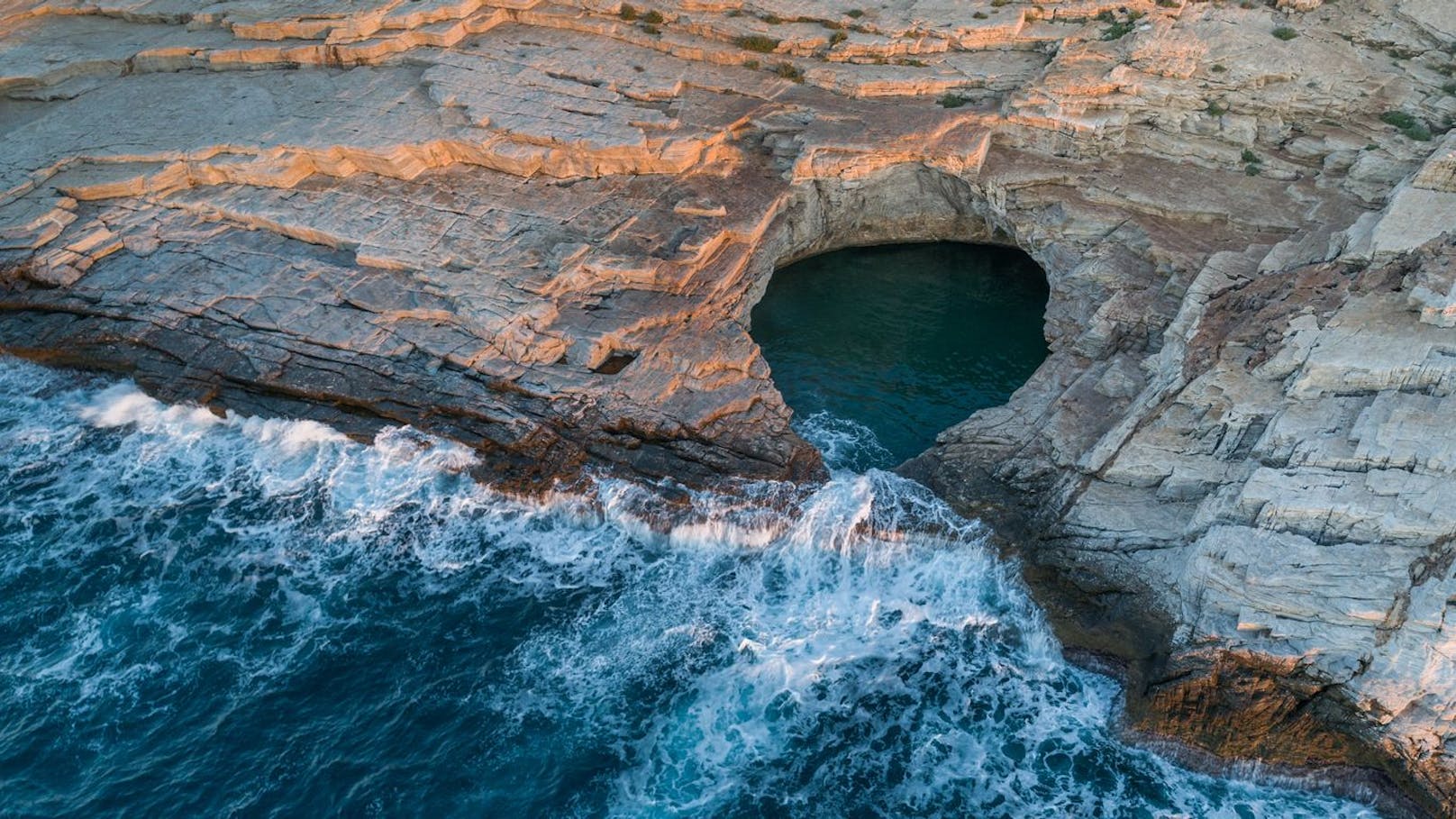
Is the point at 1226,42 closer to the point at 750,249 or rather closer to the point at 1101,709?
the point at 750,249

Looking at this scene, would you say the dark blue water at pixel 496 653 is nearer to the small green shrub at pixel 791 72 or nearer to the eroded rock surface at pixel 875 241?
the eroded rock surface at pixel 875 241

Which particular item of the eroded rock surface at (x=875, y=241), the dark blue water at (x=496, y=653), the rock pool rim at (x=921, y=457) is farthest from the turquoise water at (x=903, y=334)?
the dark blue water at (x=496, y=653)

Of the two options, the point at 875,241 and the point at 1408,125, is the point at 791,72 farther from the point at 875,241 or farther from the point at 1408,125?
the point at 1408,125

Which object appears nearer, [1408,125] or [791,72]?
[1408,125]

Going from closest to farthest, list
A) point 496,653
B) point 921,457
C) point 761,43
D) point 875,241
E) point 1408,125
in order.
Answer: point 496,653 < point 921,457 < point 1408,125 < point 875,241 < point 761,43

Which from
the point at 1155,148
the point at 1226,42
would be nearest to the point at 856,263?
the point at 1155,148

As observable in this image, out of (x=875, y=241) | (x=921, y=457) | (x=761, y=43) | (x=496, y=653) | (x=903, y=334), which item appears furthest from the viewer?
(x=761, y=43)

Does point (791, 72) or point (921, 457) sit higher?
point (791, 72)

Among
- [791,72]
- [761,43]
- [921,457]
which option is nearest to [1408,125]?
[921,457]
